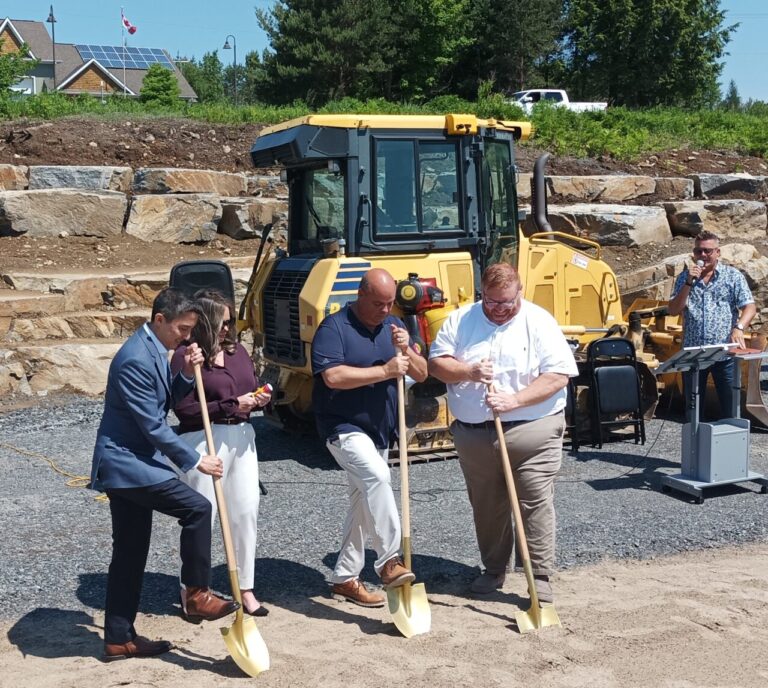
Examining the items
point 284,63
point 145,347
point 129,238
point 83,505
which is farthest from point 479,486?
point 284,63

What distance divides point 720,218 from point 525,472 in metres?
12.9

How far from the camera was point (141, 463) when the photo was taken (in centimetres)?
469

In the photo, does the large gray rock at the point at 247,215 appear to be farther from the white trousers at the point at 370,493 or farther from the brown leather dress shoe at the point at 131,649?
the brown leather dress shoe at the point at 131,649

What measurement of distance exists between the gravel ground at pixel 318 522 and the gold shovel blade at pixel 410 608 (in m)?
0.62

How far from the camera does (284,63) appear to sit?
31234mm

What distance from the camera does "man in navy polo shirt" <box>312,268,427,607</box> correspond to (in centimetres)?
527

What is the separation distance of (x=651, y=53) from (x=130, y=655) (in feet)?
124

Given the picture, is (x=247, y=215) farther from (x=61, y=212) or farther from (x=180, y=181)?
(x=61, y=212)

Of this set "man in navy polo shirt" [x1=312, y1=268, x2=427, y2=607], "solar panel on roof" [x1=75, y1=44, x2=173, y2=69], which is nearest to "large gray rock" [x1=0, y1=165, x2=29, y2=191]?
"man in navy polo shirt" [x1=312, y1=268, x2=427, y2=607]

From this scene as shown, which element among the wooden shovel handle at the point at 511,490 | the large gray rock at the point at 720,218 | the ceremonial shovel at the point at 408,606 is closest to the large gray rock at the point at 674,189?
the large gray rock at the point at 720,218

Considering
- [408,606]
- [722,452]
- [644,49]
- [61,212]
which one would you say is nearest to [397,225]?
[722,452]

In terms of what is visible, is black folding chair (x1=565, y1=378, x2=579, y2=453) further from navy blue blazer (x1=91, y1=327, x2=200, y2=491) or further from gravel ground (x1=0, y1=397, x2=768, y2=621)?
navy blue blazer (x1=91, y1=327, x2=200, y2=491)

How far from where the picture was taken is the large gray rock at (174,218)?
50.0 feet

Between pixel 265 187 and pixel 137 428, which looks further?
pixel 265 187
